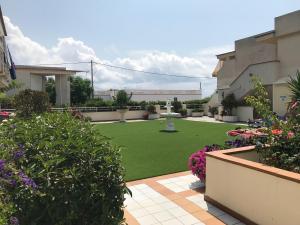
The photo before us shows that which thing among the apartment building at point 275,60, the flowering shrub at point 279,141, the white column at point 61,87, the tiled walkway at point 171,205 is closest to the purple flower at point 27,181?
the tiled walkway at point 171,205

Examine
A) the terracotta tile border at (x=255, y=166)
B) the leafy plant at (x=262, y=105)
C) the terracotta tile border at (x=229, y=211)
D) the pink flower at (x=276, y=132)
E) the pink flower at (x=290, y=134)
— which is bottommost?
the terracotta tile border at (x=229, y=211)

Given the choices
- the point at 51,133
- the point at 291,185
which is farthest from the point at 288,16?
the point at 51,133

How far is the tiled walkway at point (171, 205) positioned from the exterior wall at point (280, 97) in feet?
44.6

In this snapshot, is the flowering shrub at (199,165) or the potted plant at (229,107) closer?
the flowering shrub at (199,165)

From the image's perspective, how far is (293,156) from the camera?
4.04 metres

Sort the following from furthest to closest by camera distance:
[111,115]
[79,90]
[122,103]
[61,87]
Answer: [79,90]
[61,87]
[122,103]
[111,115]

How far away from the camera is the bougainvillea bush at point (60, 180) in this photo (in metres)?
2.36

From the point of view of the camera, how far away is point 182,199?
488 centimetres

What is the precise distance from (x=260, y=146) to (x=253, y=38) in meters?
20.6

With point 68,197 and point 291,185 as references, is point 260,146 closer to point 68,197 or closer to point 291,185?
point 291,185

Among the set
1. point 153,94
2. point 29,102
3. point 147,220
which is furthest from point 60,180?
point 153,94

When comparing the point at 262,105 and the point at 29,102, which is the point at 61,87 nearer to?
the point at 29,102

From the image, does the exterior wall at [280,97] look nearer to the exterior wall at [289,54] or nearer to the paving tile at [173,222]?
the exterior wall at [289,54]

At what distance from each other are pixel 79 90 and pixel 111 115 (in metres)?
20.9
